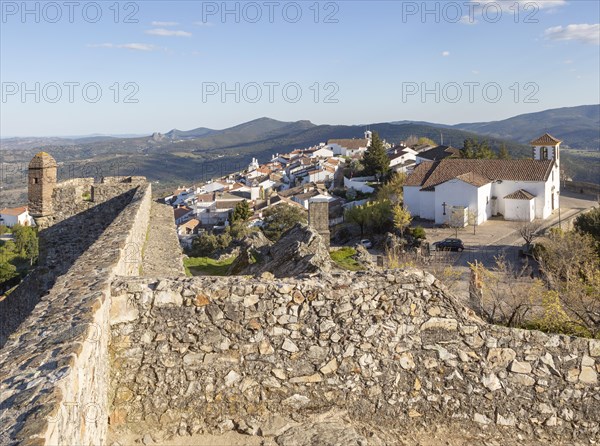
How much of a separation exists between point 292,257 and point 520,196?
3379 cm

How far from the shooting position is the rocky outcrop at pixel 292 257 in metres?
5.70

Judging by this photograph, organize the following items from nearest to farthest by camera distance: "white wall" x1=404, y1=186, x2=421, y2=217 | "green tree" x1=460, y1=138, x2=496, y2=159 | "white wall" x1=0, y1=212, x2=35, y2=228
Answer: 1. "white wall" x1=404, y1=186, x2=421, y2=217
2. "green tree" x1=460, y1=138, x2=496, y2=159
3. "white wall" x1=0, y1=212, x2=35, y2=228

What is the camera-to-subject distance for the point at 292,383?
4.30 metres

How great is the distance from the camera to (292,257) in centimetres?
639

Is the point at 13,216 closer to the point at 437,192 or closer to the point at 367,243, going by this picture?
the point at 367,243

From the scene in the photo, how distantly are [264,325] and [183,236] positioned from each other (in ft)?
133

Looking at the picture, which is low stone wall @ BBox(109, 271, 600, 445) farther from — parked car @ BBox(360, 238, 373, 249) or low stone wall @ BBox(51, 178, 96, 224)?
parked car @ BBox(360, 238, 373, 249)

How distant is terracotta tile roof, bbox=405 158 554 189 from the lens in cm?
3753

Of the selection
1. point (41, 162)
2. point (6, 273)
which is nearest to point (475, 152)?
point (6, 273)

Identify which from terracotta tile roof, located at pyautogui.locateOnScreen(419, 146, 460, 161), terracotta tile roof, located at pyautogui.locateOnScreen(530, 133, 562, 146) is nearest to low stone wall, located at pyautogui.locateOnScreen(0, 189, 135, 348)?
terracotta tile roof, located at pyautogui.locateOnScreen(530, 133, 562, 146)

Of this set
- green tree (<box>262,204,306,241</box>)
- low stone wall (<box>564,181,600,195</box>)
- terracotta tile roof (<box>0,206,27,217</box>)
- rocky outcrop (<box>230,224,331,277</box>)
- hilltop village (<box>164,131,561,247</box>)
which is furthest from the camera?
terracotta tile roof (<box>0,206,27,217</box>)

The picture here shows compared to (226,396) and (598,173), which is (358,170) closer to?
(598,173)

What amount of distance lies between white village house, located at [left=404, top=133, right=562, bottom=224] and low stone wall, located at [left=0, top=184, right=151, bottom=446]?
107 feet

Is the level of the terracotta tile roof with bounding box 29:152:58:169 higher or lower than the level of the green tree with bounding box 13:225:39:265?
higher
